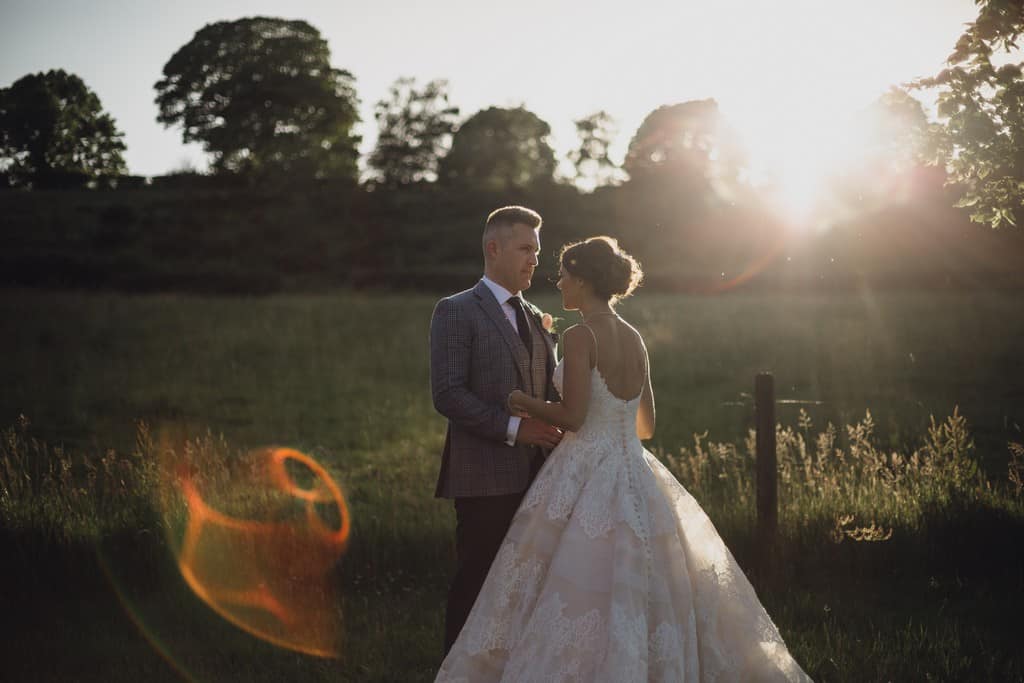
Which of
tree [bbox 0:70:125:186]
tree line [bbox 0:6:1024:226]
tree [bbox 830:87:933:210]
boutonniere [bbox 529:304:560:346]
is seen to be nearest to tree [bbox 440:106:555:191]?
tree line [bbox 0:6:1024:226]

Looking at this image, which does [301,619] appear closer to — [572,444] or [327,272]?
[572,444]

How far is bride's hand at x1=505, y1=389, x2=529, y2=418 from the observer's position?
4.28 meters

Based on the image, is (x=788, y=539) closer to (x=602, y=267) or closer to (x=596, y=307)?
(x=596, y=307)

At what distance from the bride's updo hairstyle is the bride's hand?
0.68 metres

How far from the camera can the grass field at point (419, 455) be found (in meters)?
5.77

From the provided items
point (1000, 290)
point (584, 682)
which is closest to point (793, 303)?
point (1000, 290)

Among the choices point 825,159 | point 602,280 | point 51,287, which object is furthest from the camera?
point 51,287

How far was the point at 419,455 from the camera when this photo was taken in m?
12.8

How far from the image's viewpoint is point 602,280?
438 cm

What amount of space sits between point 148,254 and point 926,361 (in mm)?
32845

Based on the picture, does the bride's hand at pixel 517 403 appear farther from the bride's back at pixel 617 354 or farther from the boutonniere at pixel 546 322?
the boutonniere at pixel 546 322

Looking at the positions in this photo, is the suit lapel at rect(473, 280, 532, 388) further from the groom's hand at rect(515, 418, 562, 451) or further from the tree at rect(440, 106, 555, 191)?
the tree at rect(440, 106, 555, 191)

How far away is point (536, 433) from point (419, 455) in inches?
335

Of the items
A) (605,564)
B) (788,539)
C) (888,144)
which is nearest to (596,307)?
(605,564)
